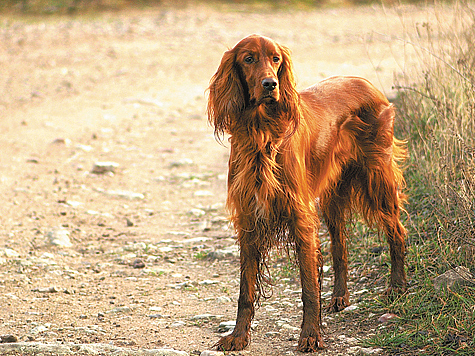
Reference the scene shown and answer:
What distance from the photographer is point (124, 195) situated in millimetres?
6863

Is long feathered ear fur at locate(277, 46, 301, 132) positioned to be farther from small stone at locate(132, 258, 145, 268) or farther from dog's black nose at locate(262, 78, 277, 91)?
small stone at locate(132, 258, 145, 268)

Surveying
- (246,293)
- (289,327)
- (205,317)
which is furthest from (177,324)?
(289,327)

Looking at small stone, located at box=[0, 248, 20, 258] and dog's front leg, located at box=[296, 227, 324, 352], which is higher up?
dog's front leg, located at box=[296, 227, 324, 352]

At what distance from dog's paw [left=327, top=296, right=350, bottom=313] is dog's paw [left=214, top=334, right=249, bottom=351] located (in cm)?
83

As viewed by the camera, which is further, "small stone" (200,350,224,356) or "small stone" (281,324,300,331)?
"small stone" (281,324,300,331)

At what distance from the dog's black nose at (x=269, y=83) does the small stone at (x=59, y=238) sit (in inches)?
109

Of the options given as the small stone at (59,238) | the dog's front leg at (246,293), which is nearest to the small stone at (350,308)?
the dog's front leg at (246,293)

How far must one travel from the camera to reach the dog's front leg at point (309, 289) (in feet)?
13.1

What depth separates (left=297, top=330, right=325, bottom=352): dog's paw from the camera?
396cm

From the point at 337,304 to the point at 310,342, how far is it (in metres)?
0.73

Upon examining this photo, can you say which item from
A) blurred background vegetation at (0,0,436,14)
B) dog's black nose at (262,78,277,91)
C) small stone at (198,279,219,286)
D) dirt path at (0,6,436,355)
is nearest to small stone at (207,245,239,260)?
dirt path at (0,6,436,355)

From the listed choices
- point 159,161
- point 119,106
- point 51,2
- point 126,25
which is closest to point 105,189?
point 159,161

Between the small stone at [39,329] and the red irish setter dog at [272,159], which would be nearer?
the red irish setter dog at [272,159]

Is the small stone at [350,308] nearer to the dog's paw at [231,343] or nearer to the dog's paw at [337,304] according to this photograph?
the dog's paw at [337,304]
